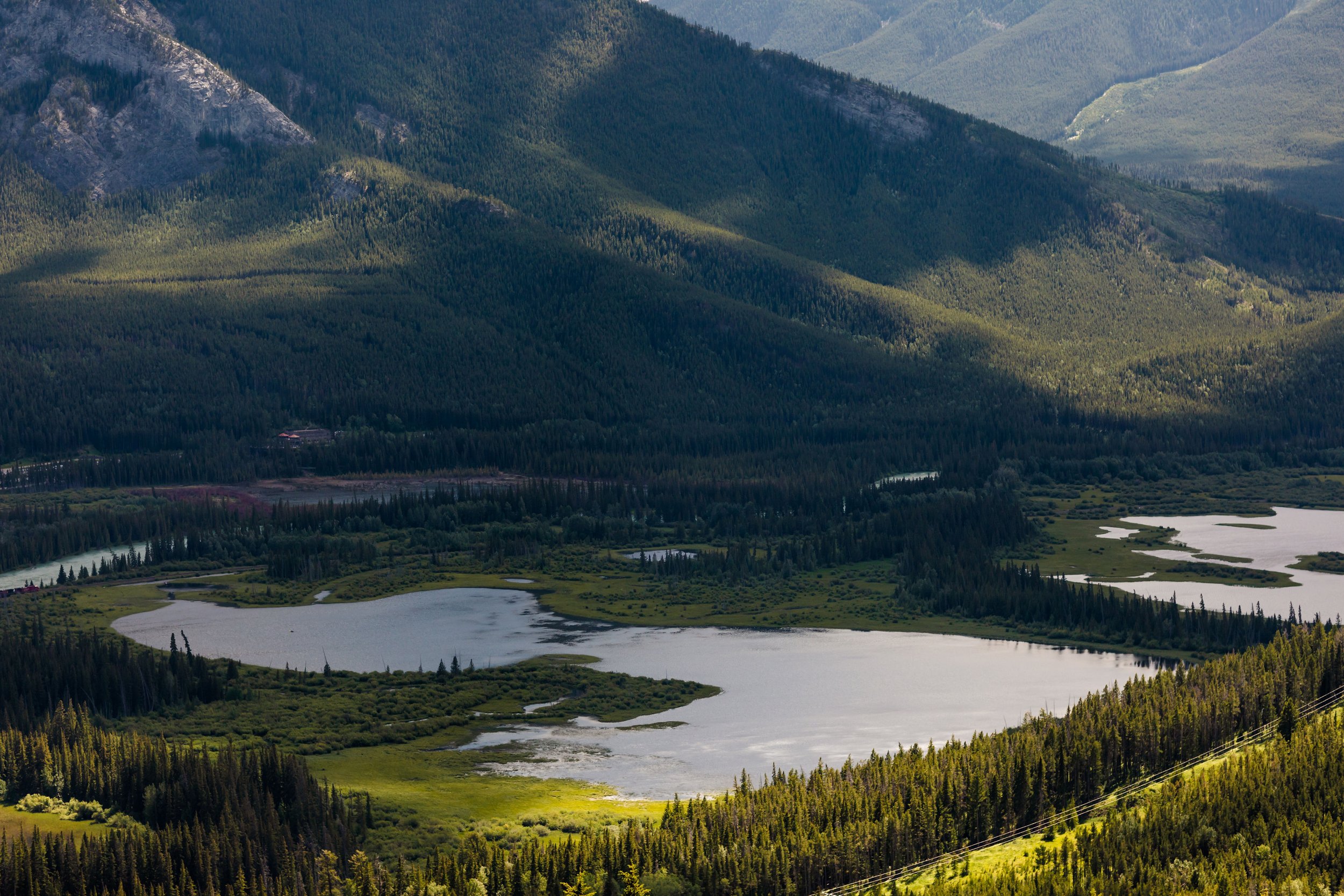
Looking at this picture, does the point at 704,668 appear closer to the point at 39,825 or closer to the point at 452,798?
the point at 452,798

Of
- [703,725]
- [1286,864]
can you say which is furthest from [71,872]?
[1286,864]

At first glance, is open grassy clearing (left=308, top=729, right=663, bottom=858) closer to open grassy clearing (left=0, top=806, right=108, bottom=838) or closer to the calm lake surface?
the calm lake surface

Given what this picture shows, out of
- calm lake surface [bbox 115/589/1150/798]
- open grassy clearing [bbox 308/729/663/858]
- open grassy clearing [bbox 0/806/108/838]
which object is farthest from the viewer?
calm lake surface [bbox 115/589/1150/798]

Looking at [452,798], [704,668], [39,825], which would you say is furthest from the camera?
[704,668]

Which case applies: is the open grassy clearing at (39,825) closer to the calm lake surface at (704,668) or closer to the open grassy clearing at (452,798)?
the open grassy clearing at (452,798)

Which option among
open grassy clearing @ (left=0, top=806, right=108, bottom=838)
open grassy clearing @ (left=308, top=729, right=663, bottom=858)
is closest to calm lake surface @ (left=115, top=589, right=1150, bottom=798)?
open grassy clearing @ (left=308, top=729, right=663, bottom=858)

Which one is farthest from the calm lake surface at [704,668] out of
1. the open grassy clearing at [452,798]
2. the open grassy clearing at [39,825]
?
the open grassy clearing at [39,825]

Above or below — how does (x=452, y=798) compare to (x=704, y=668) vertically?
below

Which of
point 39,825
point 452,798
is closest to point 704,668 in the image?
point 452,798
